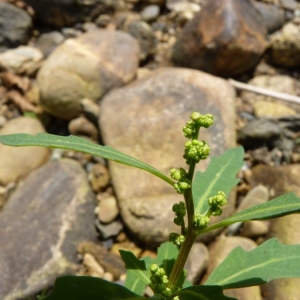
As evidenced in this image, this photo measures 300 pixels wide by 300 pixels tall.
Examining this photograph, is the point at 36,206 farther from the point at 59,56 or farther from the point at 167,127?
the point at 59,56

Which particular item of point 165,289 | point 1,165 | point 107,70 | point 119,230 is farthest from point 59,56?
point 165,289

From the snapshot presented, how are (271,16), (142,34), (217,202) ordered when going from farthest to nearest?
1. (142,34)
2. (271,16)
3. (217,202)

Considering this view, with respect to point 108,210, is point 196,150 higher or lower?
higher

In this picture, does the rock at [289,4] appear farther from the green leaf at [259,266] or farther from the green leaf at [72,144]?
the green leaf at [72,144]

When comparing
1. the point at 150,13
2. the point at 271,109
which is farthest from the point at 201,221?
the point at 150,13

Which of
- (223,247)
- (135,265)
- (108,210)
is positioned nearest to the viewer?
(135,265)

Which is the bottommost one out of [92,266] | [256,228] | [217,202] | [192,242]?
[92,266]

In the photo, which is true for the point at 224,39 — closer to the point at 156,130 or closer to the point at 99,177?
the point at 156,130
